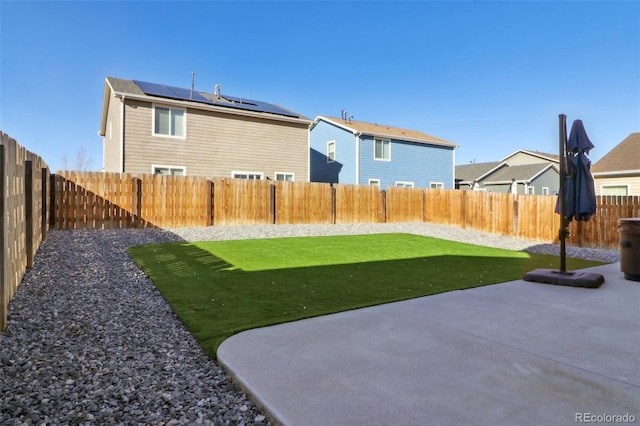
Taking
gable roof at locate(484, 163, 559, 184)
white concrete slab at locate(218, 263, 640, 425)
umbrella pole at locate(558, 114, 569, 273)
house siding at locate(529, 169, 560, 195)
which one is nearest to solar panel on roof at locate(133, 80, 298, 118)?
umbrella pole at locate(558, 114, 569, 273)

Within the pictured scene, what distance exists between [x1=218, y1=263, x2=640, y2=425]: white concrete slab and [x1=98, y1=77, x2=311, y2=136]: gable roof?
1478cm

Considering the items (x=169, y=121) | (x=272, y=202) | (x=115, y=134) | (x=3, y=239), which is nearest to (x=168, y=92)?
(x=169, y=121)

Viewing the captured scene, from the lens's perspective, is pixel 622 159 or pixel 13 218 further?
pixel 622 159

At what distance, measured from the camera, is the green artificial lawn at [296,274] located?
169 inches

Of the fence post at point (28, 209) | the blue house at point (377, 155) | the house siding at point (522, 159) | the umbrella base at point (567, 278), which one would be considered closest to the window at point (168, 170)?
the fence post at point (28, 209)

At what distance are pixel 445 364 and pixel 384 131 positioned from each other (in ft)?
71.4

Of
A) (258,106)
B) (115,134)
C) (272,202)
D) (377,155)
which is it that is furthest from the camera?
(377,155)

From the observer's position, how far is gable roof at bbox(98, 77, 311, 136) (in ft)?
50.8

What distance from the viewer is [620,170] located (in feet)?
57.6

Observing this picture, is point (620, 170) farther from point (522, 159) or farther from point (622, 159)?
point (522, 159)

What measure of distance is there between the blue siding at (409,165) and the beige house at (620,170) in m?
8.65

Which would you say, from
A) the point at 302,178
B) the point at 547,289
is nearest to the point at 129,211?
the point at 302,178

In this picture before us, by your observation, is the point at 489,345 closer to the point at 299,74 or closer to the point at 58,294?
the point at 58,294

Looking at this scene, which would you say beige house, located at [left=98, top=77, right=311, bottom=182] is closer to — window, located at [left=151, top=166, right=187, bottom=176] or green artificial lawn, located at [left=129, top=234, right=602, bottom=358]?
window, located at [left=151, top=166, right=187, bottom=176]
